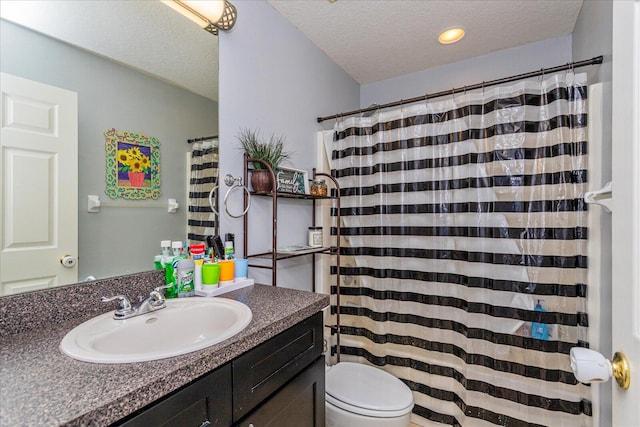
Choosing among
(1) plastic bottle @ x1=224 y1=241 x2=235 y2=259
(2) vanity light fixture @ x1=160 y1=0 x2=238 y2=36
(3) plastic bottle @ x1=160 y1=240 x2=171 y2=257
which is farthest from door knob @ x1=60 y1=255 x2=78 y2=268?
(2) vanity light fixture @ x1=160 y1=0 x2=238 y2=36

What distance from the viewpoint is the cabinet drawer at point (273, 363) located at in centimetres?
74

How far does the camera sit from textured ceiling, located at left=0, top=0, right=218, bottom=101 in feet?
2.81

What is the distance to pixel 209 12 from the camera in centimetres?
129

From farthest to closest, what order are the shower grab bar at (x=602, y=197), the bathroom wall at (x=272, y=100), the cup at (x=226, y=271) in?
the bathroom wall at (x=272, y=100) < the cup at (x=226, y=271) < the shower grab bar at (x=602, y=197)

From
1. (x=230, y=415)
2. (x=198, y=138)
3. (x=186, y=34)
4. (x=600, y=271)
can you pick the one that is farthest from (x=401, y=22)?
(x=230, y=415)

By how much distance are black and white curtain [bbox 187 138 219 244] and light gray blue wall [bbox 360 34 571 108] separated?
1777 millimetres

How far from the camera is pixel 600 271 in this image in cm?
127

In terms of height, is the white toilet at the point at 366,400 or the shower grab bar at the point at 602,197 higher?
the shower grab bar at the point at 602,197

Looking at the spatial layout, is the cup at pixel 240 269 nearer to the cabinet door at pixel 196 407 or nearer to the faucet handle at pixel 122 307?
the faucet handle at pixel 122 307

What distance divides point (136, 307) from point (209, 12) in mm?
1238

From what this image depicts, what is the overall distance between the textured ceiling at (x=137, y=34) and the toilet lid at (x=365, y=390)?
1532 mm

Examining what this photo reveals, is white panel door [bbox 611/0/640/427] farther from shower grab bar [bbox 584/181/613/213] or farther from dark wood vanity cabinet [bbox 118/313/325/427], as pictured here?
dark wood vanity cabinet [bbox 118/313/325/427]

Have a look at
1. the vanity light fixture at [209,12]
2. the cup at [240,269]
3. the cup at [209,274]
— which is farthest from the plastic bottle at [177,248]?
the vanity light fixture at [209,12]

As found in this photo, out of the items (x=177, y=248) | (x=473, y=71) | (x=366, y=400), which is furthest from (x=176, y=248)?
(x=473, y=71)
